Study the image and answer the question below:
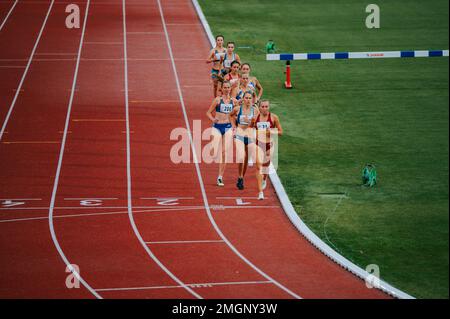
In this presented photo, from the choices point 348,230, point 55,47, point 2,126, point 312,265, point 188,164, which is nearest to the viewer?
point 312,265

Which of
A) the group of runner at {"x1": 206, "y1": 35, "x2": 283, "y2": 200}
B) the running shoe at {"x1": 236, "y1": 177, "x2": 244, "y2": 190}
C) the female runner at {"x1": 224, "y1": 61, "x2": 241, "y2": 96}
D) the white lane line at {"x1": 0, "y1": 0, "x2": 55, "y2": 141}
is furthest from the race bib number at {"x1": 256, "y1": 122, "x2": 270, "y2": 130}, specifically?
the white lane line at {"x1": 0, "y1": 0, "x2": 55, "y2": 141}

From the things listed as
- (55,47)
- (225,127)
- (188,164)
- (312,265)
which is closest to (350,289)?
(312,265)

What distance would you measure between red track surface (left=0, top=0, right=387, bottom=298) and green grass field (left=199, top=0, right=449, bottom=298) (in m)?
0.93

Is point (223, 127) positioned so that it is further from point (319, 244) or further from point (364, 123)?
point (364, 123)

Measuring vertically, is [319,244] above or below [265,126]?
below

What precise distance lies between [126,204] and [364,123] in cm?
759

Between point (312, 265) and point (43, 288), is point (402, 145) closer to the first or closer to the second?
point (312, 265)

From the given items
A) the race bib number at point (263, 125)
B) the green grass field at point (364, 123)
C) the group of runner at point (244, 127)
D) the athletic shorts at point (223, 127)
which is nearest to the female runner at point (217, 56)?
the green grass field at point (364, 123)

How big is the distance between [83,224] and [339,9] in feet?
74.8

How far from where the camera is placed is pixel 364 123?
75.7 feet

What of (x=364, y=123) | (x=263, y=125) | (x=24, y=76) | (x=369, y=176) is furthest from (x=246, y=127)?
(x=24, y=76)

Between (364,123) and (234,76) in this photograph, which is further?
(364,123)

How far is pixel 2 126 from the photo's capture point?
75.0 ft

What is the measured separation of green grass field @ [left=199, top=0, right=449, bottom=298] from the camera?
15688 mm
